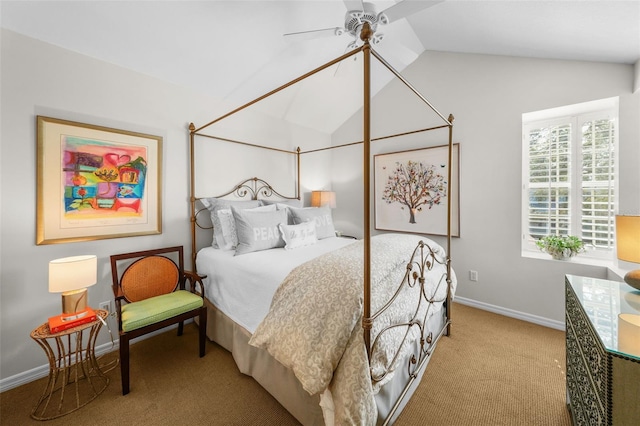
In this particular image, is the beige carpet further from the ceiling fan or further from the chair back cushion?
the ceiling fan

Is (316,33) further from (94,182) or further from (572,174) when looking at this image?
(572,174)

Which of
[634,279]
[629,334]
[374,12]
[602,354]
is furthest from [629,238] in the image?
[374,12]

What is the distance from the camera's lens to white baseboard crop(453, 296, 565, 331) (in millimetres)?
2517

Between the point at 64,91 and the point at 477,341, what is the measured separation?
3.96 metres

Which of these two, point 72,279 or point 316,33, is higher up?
point 316,33

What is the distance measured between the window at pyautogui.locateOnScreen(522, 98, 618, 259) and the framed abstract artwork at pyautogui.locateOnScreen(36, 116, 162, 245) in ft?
12.6

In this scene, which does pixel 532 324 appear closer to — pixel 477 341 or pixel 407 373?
pixel 477 341

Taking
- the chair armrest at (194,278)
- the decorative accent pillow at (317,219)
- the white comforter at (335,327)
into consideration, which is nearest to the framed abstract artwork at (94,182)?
the chair armrest at (194,278)

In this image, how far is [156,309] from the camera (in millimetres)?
1869

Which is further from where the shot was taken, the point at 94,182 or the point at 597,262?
the point at 597,262

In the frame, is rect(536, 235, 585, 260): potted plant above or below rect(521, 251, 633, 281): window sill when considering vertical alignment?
above

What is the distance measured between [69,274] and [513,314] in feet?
12.8

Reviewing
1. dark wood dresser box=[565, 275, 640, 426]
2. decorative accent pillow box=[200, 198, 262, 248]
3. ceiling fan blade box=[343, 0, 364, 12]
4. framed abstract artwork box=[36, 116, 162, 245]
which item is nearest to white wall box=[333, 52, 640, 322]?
dark wood dresser box=[565, 275, 640, 426]

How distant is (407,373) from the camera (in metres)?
1.60
